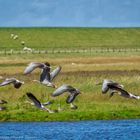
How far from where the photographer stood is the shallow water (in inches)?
1296

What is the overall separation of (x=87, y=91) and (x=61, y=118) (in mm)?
5667

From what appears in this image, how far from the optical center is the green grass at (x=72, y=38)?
143 meters

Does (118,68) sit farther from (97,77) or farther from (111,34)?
(111,34)

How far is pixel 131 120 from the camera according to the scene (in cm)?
3881

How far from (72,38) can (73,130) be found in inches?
4642

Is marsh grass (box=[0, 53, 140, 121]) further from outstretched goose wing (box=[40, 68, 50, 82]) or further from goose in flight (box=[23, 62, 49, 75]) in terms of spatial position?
outstretched goose wing (box=[40, 68, 50, 82])

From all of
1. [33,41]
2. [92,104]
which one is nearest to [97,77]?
[92,104]

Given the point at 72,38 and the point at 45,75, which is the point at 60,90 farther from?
the point at 72,38

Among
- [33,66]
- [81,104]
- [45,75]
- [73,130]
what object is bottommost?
[73,130]

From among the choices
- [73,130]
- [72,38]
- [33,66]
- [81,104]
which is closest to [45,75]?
[33,66]

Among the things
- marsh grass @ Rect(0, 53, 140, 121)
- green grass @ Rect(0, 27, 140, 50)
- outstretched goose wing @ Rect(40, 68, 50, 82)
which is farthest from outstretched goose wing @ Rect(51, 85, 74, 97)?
green grass @ Rect(0, 27, 140, 50)

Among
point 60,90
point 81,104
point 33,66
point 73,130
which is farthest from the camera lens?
point 81,104

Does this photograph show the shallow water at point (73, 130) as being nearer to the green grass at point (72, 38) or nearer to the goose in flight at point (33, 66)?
the goose in flight at point (33, 66)

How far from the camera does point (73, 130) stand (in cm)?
3531
